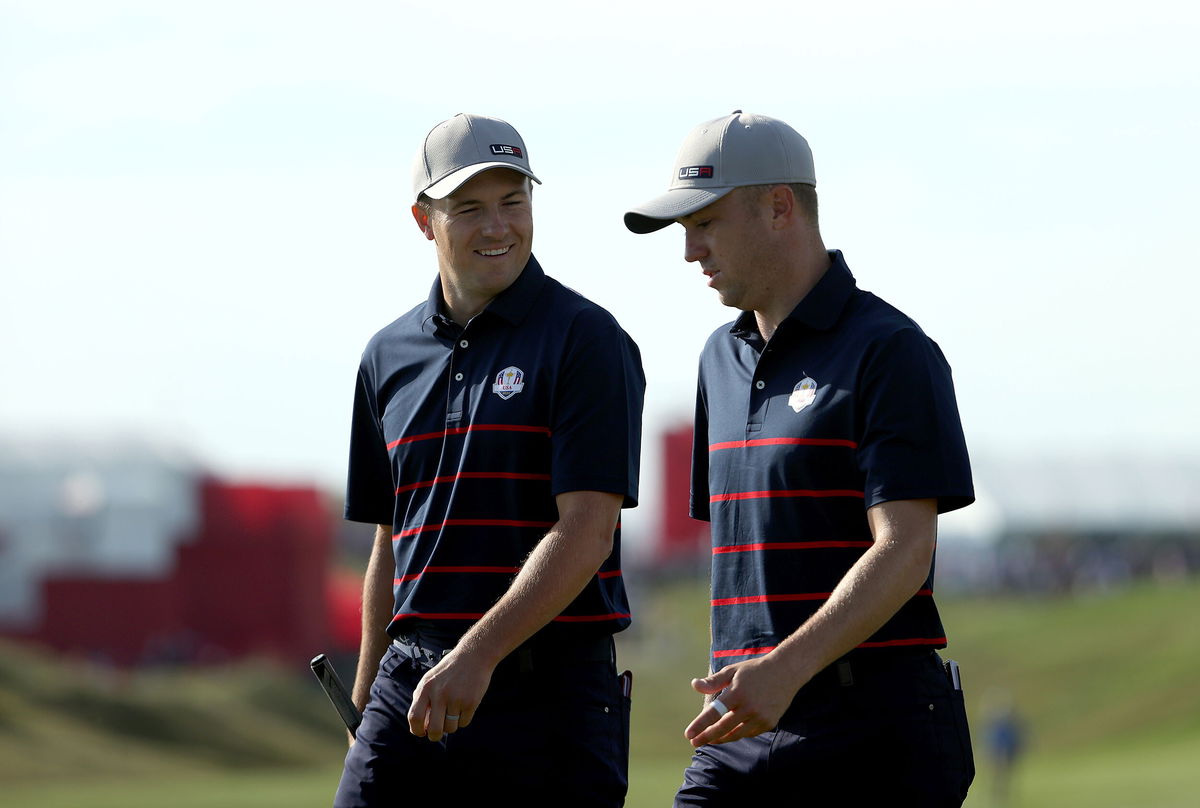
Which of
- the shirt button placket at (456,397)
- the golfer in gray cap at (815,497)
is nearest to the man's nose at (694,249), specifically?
the golfer in gray cap at (815,497)

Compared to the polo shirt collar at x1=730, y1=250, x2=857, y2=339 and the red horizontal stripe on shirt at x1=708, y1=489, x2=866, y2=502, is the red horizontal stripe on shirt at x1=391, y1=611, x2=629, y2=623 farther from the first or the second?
the polo shirt collar at x1=730, y1=250, x2=857, y2=339

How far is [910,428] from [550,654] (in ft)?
4.07

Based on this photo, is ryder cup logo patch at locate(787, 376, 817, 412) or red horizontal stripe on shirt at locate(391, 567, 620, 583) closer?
ryder cup logo patch at locate(787, 376, 817, 412)

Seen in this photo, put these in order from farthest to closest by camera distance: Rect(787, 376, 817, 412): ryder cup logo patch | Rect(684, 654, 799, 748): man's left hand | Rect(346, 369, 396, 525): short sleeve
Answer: Rect(346, 369, 396, 525): short sleeve
Rect(787, 376, 817, 412): ryder cup logo patch
Rect(684, 654, 799, 748): man's left hand

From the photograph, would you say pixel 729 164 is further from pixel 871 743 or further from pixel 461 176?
pixel 871 743

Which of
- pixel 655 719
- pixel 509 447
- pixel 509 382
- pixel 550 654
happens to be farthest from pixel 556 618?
pixel 655 719

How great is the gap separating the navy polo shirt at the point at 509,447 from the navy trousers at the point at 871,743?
62cm

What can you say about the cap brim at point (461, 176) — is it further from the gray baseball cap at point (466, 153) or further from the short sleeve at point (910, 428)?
the short sleeve at point (910, 428)

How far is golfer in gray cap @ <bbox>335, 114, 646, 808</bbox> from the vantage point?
533 centimetres

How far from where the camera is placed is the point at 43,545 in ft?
178

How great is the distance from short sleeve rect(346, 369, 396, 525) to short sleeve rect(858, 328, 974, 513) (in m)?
1.74

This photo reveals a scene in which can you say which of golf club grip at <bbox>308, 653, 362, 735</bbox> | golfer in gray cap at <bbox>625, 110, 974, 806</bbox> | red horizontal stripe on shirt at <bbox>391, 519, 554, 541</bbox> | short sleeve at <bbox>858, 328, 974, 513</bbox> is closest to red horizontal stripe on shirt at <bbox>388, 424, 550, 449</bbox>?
red horizontal stripe on shirt at <bbox>391, 519, 554, 541</bbox>

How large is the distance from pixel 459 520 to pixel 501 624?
47 centimetres

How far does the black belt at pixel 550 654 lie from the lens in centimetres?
547
